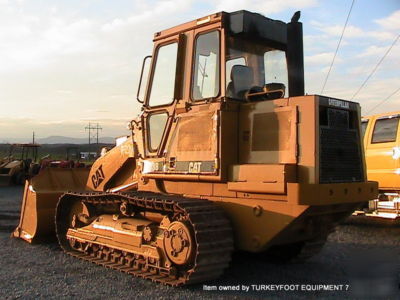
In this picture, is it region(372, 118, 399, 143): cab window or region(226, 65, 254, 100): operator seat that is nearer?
region(226, 65, 254, 100): operator seat

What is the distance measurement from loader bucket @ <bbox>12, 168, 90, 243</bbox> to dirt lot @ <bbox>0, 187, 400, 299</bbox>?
0.31 m

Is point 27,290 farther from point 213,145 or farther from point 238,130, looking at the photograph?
point 238,130

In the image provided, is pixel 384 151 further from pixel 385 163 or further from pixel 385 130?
pixel 385 130

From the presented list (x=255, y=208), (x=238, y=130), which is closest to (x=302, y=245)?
(x=255, y=208)

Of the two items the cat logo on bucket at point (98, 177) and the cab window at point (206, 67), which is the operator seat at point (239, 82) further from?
the cat logo on bucket at point (98, 177)

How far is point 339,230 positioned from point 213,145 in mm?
5695

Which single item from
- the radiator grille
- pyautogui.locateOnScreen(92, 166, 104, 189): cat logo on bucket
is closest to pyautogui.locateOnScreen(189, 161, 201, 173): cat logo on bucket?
the radiator grille

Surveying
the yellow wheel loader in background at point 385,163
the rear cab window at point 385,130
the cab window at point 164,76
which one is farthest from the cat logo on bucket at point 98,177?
the rear cab window at point 385,130

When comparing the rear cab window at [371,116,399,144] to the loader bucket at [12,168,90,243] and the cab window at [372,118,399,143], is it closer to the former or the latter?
the cab window at [372,118,399,143]

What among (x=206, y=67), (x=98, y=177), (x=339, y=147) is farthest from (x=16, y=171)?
(x=339, y=147)

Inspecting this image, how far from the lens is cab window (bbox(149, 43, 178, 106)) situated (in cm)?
710

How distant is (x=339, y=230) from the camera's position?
10.8 meters

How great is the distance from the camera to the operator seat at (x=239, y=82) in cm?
643

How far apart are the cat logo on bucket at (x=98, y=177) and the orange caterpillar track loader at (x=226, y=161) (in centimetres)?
85
